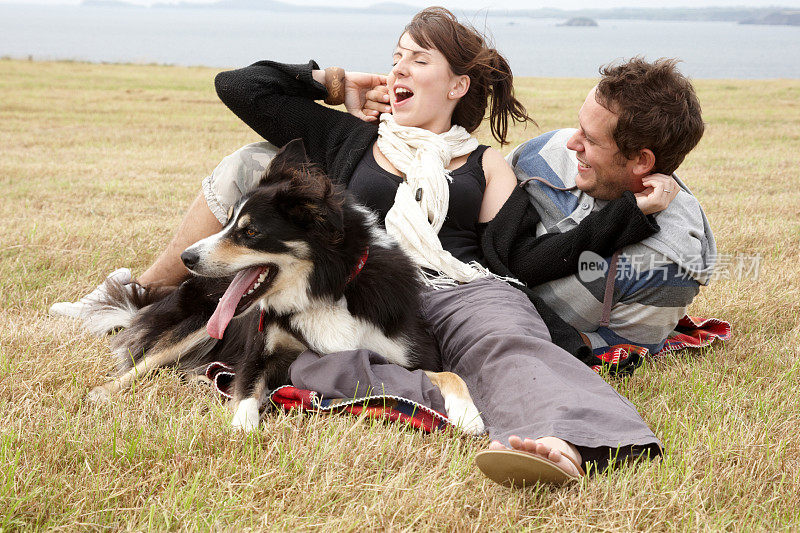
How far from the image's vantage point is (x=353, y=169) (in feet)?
12.6

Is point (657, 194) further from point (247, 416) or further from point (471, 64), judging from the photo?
point (247, 416)

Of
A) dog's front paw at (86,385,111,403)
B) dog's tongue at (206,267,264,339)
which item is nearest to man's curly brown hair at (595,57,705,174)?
dog's tongue at (206,267,264,339)

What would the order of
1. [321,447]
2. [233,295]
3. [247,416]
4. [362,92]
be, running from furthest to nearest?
[362,92] → [233,295] → [247,416] → [321,447]

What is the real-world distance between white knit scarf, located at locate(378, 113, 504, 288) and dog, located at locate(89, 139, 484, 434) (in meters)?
0.21

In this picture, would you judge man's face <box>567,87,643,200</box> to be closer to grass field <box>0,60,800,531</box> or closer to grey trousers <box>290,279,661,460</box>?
grey trousers <box>290,279,661,460</box>

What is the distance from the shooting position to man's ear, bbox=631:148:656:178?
137 inches

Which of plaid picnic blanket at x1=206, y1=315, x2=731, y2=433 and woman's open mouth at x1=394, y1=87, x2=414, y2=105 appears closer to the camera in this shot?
plaid picnic blanket at x1=206, y1=315, x2=731, y2=433

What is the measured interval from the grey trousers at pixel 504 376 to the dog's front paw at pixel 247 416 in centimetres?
22

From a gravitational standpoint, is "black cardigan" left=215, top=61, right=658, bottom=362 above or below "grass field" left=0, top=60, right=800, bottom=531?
above

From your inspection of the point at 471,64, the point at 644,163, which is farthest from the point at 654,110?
the point at 471,64

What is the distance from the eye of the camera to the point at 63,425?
2.66 meters

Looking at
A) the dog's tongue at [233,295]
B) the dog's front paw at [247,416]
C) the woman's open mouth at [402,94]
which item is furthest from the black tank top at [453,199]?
the dog's front paw at [247,416]

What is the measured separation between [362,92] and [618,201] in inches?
68.4

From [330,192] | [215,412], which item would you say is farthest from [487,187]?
[215,412]
